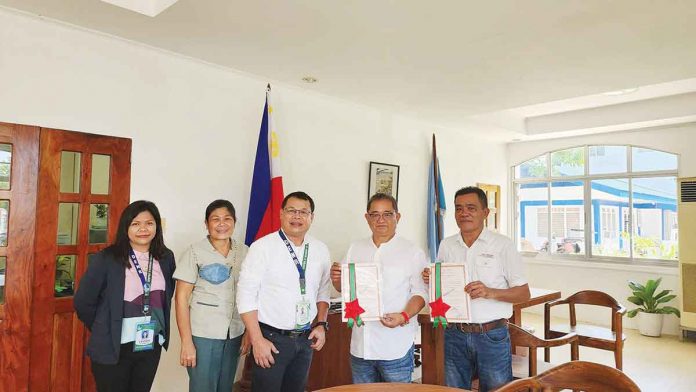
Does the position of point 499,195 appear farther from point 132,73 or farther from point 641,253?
point 132,73

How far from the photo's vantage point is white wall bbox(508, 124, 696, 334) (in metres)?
5.90

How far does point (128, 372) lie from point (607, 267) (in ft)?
21.3

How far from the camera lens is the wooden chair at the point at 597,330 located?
3496 millimetres

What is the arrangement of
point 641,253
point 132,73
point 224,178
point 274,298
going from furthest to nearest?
point 641,253, point 224,178, point 132,73, point 274,298

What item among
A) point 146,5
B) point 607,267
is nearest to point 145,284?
point 146,5

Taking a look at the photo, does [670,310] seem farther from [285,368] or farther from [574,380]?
[285,368]

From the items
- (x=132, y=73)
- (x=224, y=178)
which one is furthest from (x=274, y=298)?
(x=132, y=73)

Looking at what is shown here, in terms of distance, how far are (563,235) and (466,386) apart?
5.60 meters

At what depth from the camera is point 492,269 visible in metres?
2.37

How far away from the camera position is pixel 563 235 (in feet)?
23.5

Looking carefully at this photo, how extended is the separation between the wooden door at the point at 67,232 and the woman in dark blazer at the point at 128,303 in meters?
0.87

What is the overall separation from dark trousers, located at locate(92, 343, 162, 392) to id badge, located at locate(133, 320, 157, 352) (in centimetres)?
3

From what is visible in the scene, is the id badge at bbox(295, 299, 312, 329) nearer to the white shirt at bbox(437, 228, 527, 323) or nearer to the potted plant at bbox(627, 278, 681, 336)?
the white shirt at bbox(437, 228, 527, 323)

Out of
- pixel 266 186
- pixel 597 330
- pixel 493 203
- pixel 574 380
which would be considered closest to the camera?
pixel 574 380
